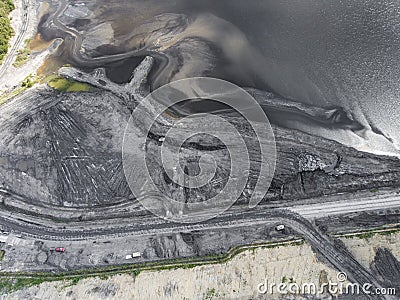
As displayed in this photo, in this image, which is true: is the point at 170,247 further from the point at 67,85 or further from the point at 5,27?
the point at 5,27

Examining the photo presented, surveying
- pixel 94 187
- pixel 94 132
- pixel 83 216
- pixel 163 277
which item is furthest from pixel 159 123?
pixel 163 277

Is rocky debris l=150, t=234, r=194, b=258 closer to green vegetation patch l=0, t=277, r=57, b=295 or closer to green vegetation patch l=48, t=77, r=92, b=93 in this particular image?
green vegetation patch l=0, t=277, r=57, b=295

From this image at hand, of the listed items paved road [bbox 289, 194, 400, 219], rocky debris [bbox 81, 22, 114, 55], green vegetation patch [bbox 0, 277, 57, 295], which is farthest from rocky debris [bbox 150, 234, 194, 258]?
rocky debris [bbox 81, 22, 114, 55]
